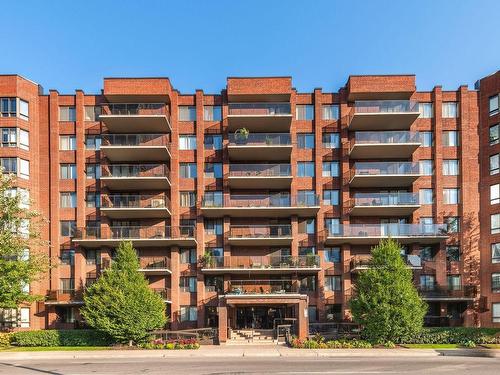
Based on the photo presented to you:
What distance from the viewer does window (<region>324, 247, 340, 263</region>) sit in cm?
3831

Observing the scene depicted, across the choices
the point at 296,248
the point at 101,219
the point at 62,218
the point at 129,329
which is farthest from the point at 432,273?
the point at 62,218

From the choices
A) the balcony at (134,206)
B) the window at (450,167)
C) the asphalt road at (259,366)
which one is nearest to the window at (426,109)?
the window at (450,167)

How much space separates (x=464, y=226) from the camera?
38.1 meters

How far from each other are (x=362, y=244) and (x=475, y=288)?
32.2ft

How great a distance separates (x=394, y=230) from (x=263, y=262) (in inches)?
435

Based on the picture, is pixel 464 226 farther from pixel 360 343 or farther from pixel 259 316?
pixel 259 316

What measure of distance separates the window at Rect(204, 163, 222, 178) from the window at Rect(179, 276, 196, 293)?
8932 mm

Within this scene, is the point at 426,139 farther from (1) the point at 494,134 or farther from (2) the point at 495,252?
(2) the point at 495,252

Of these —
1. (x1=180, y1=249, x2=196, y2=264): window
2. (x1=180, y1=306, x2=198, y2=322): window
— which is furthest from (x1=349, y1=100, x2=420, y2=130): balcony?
(x1=180, y1=306, x2=198, y2=322): window

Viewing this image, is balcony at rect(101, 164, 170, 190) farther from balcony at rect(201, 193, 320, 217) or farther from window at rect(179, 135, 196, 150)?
balcony at rect(201, 193, 320, 217)

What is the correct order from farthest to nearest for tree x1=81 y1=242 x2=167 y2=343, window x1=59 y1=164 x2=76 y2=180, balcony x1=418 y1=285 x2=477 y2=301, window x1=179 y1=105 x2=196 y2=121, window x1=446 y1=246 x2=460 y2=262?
window x1=179 y1=105 x2=196 y2=121, window x1=59 y1=164 x2=76 y2=180, window x1=446 y1=246 x2=460 y2=262, balcony x1=418 y1=285 x2=477 y2=301, tree x1=81 y1=242 x2=167 y2=343

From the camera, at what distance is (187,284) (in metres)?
38.0

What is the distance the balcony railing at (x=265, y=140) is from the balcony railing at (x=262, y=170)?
184 centimetres

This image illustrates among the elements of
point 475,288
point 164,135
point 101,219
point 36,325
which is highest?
point 164,135
